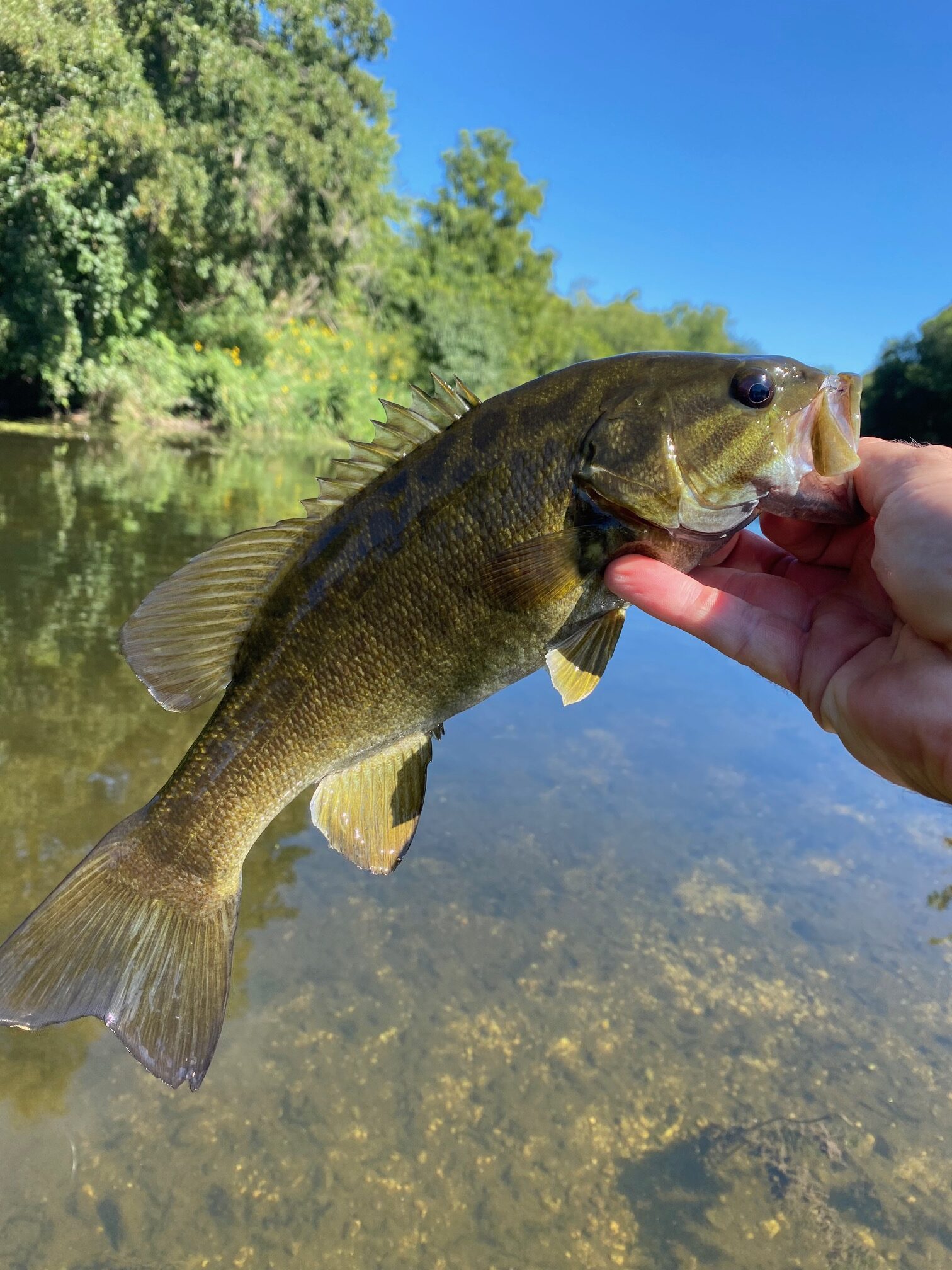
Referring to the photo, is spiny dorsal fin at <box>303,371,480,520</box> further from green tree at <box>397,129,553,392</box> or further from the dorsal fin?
green tree at <box>397,129,553,392</box>

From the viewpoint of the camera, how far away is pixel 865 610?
2523 millimetres

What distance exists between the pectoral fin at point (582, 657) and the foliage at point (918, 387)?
4243 centimetres

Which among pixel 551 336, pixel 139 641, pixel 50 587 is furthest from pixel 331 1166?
pixel 551 336

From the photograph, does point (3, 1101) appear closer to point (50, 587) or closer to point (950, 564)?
point (950, 564)

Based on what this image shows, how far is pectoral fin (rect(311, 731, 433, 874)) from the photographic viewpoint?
2.47m

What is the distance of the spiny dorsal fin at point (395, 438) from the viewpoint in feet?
7.66

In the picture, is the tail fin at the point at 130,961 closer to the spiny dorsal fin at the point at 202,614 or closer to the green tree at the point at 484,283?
the spiny dorsal fin at the point at 202,614

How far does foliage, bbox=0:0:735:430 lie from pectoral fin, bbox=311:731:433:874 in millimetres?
15902

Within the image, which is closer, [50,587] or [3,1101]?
[3,1101]

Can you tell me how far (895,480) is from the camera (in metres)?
2.22

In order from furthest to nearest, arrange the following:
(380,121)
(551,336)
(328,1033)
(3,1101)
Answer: (551,336) → (380,121) → (328,1033) → (3,1101)

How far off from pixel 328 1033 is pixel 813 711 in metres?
2.44

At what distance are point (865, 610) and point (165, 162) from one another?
16.9 meters

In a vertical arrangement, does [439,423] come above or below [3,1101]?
above
